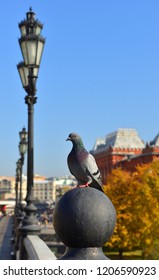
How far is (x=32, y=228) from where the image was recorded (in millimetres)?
11062

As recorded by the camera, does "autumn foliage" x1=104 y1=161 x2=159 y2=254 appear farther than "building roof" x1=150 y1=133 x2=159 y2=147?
No

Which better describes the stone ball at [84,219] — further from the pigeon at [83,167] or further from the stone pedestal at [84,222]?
the pigeon at [83,167]

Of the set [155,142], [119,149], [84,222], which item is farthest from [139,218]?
[119,149]

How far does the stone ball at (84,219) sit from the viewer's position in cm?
277

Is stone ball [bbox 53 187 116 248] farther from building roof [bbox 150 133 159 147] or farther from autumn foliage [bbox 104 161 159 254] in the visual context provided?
building roof [bbox 150 133 159 147]

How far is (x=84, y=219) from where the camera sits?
2756 millimetres

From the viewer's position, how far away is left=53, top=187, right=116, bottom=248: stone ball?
2766 millimetres

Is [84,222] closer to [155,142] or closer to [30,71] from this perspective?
[30,71]

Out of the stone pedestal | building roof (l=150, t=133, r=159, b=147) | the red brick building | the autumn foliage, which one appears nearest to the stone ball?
the stone pedestal

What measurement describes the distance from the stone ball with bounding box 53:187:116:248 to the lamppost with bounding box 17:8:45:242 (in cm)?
836

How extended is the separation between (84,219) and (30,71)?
350 inches
